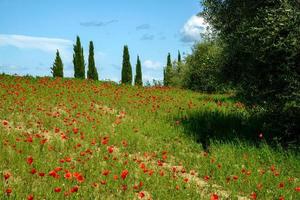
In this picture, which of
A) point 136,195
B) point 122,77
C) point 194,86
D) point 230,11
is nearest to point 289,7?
point 230,11

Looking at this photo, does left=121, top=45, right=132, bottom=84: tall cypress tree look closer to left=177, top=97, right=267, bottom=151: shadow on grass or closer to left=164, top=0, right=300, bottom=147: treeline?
left=177, top=97, right=267, bottom=151: shadow on grass

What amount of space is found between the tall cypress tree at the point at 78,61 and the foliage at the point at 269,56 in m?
49.4

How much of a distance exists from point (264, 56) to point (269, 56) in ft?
0.63

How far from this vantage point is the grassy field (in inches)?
407

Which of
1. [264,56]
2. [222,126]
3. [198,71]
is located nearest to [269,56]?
[264,56]

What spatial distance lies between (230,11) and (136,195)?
1142cm

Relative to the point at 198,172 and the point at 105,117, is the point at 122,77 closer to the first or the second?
the point at 105,117

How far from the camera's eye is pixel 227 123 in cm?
2062

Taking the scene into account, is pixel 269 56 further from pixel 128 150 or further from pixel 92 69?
pixel 92 69

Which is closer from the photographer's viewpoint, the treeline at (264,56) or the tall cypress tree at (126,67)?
the treeline at (264,56)

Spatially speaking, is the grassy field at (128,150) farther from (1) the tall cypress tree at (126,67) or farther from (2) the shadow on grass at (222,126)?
(1) the tall cypress tree at (126,67)

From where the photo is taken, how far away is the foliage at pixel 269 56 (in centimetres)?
1588

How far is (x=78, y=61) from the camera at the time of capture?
67.2 m

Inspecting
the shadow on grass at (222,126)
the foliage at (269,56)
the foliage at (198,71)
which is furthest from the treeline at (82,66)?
the foliage at (269,56)
